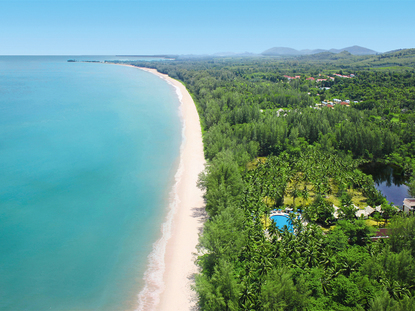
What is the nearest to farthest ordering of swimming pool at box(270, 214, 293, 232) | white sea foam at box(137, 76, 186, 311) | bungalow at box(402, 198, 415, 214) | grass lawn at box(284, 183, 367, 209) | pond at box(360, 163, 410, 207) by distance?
white sea foam at box(137, 76, 186, 311) < swimming pool at box(270, 214, 293, 232) < bungalow at box(402, 198, 415, 214) < grass lawn at box(284, 183, 367, 209) < pond at box(360, 163, 410, 207)

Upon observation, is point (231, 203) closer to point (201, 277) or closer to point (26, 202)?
point (201, 277)

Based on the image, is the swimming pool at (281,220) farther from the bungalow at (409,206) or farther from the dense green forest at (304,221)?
the bungalow at (409,206)

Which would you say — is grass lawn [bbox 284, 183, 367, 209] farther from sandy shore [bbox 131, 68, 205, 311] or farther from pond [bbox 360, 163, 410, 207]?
sandy shore [bbox 131, 68, 205, 311]

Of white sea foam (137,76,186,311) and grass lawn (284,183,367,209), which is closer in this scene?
white sea foam (137,76,186,311)

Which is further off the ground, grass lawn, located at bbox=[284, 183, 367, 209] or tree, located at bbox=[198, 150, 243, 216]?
tree, located at bbox=[198, 150, 243, 216]

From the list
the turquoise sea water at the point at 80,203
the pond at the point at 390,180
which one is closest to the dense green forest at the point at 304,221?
the pond at the point at 390,180

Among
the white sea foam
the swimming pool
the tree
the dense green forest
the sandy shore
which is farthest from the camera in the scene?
the swimming pool

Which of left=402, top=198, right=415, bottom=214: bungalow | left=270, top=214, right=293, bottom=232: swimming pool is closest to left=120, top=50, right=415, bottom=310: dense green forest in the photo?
left=270, top=214, right=293, bottom=232: swimming pool

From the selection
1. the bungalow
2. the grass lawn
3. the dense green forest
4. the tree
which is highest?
the tree
